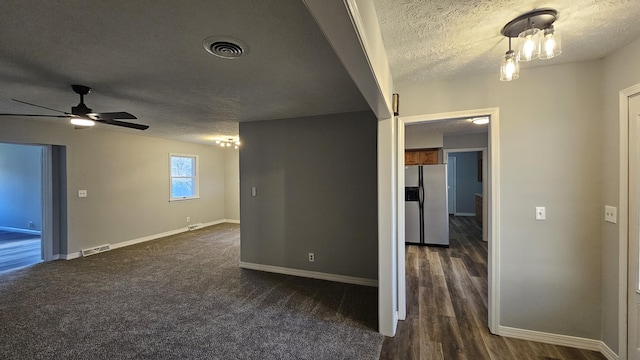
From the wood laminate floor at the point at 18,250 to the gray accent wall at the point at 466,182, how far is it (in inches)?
411

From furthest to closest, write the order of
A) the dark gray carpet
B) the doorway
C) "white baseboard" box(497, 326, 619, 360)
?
the doorway < the dark gray carpet < "white baseboard" box(497, 326, 619, 360)

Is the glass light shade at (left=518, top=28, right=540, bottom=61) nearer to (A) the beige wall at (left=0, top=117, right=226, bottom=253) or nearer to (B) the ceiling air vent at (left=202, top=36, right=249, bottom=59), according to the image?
(B) the ceiling air vent at (left=202, top=36, right=249, bottom=59)

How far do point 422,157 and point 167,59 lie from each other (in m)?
5.11

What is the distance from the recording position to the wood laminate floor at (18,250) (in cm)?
424

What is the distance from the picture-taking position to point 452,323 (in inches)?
99.7

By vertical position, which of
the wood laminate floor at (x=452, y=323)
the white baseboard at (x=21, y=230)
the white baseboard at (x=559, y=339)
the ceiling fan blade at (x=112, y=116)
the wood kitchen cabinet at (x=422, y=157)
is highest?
the ceiling fan blade at (x=112, y=116)

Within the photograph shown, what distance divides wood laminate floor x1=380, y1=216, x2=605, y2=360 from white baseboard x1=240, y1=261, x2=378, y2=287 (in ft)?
1.84

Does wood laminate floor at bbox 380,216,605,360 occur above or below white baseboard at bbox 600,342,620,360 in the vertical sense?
below

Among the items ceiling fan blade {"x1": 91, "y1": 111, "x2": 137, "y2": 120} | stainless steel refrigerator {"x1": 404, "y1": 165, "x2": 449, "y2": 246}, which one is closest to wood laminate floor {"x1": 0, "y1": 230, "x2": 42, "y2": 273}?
ceiling fan blade {"x1": 91, "y1": 111, "x2": 137, "y2": 120}

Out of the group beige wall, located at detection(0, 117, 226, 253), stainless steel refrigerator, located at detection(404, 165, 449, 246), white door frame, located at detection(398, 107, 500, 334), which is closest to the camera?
white door frame, located at detection(398, 107, 500, 334)

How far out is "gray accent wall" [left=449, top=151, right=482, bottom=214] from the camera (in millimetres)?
8906

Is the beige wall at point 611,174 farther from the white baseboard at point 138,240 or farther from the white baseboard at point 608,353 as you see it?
the white baseboard at point 138,240

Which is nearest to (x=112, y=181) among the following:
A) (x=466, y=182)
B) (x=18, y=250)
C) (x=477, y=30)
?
(x=18, y=250)

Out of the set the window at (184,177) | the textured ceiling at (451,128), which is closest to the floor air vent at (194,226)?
the window at (184,177)
